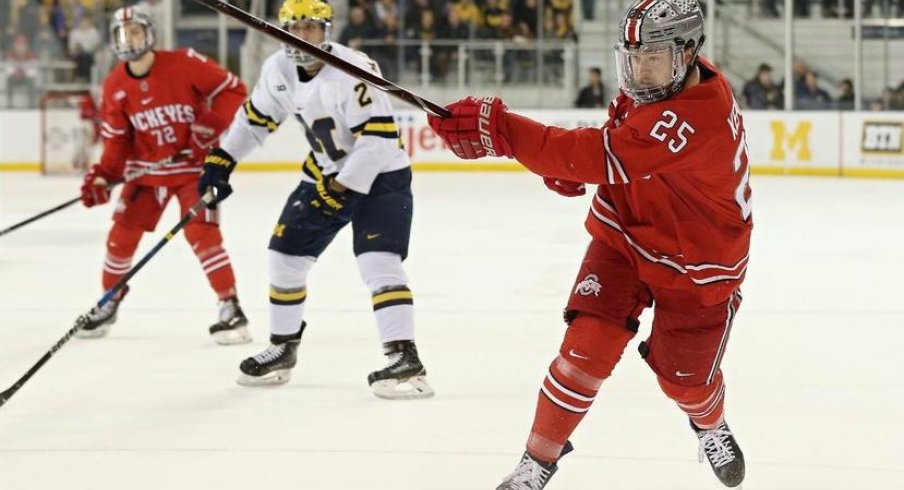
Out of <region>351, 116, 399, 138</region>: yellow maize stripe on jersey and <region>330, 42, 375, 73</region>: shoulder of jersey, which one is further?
<region>351, 116, 399, 138</region>: yellow maize stripe on jersey

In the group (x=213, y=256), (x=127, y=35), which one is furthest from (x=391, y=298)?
(x=127, y=35)

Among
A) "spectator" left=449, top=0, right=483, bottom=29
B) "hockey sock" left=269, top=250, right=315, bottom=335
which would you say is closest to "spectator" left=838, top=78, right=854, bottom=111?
"spectator" left=449, top=0, right=483, bottom=29

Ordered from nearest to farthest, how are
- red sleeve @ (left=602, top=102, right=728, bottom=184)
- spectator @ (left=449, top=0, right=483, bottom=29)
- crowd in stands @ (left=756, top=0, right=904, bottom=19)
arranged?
1. red sleeve @ (left=602, top=102, right=728, bottom=184)
2. crowd in stands @ (left=756, top=0, right=904, bottom=19)
3. spectator @ (left=449, top=0, right=483, bottom=29)

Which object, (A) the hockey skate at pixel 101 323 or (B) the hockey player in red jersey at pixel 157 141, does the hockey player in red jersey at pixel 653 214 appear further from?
(A) the hockey skate at pixel 101 323

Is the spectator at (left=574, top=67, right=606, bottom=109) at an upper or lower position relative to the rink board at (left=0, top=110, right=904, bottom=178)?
upper

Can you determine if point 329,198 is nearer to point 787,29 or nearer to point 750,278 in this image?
point 750,278

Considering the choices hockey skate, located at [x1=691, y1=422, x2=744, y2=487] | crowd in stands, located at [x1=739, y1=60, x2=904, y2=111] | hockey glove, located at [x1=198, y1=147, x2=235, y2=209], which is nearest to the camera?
hockey skate, located at [x1=691, y1=422, x2=744, y2=487]

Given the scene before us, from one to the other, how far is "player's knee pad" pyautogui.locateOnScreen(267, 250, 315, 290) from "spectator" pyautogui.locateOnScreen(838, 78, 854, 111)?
8.98 m

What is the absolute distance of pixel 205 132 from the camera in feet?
17.5

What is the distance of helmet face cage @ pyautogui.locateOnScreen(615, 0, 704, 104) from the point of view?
285 centimetres

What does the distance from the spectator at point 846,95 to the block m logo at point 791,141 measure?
327 millimetres

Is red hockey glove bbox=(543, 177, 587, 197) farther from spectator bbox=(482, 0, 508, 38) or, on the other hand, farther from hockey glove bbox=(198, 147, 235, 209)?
spectator bbox=(482, 0, 508, 38)

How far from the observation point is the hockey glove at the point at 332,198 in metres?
4.25

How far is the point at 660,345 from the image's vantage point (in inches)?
120
